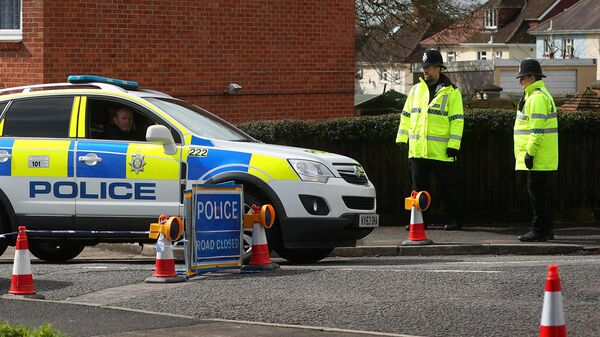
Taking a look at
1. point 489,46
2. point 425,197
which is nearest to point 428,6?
point 425,197

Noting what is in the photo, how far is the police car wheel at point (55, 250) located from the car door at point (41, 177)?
990 millimetres

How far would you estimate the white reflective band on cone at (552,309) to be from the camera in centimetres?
659

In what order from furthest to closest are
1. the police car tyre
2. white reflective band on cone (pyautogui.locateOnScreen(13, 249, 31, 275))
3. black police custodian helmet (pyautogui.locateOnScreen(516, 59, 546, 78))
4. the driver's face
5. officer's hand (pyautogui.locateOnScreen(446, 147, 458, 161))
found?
officer's hand (pyautogui.locateOnScreen(446, 147, 458, 161))
black police custodian helmet (pyautogui.locateOnScreen(516, 59, 546, 78))
the driver's face
the police car tyre
white reflective band on cone (pyautogui.locateOnScreen(13, 249, 31, 275))

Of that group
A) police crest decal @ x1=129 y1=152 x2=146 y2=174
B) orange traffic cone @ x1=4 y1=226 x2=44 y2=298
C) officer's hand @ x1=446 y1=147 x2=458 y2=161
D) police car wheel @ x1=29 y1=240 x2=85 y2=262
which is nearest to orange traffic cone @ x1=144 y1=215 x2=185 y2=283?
orange traffic cone @ x1=4 y1=226 x2=44 y2=298

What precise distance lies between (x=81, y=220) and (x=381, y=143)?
5345mm

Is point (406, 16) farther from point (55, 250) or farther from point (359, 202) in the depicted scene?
point (359, 202)

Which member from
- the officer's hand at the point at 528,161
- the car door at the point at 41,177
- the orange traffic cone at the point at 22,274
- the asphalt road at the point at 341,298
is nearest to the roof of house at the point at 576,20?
the officer's hand at the point at 528,161

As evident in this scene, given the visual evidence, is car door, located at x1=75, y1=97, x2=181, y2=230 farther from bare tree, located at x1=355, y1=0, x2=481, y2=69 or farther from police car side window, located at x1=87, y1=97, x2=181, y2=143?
bare tree, located at x1=355, y1=0, x2=481, y2=69

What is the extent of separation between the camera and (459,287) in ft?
31.7

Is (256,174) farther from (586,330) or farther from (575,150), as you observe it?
(575,150)

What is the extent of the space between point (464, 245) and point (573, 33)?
232ft

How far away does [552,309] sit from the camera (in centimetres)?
661

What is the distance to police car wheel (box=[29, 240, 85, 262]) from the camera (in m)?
13.0

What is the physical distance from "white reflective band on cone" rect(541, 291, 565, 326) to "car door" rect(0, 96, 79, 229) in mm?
6238
